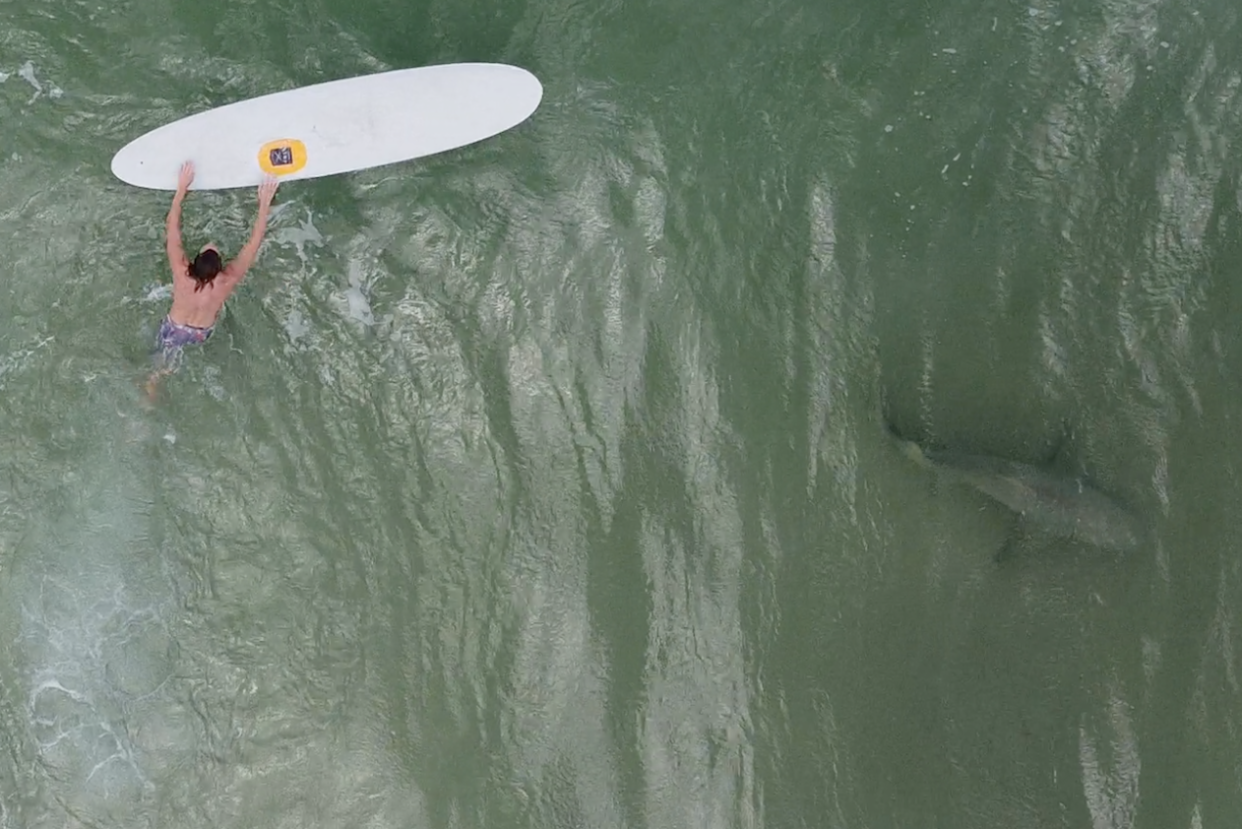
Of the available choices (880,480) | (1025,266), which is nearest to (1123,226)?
(1025,266)

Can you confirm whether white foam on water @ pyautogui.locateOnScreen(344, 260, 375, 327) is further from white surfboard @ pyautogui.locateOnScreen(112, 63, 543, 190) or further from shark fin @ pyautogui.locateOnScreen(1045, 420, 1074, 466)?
shark fin @ pyautogui.locateOnScreen(1045, 420, 1074, 466)

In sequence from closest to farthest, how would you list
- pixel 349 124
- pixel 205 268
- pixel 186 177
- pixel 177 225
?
1. pixel 205 268
2. pixel 177 225
3. pixel 186 177
4. pixel 349 124

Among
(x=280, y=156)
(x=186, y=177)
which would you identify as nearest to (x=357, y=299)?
(x=280, y=156)

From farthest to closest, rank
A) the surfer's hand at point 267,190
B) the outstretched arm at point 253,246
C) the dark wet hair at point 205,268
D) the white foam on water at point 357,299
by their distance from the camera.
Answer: the white foam on water at point 357,299 → the surfer's hand at point 267,190 → the outstretched arm at point 253,246 → the dark wet hair at point 205,268

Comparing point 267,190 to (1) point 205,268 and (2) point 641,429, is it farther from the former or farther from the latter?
(2) point 641,429

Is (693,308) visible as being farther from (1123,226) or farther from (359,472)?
(1123,226)

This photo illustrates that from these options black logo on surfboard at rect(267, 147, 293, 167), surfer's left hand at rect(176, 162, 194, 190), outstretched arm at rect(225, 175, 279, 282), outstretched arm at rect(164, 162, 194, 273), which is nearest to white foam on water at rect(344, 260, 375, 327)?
outstretched arm at rect(225, 175, 279, 282)

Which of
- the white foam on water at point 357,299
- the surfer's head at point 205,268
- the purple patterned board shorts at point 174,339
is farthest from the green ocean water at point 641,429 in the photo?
the surfer's head at point 205,268

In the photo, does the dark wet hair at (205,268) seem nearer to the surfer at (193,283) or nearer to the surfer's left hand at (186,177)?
the surfer at (193,283)
